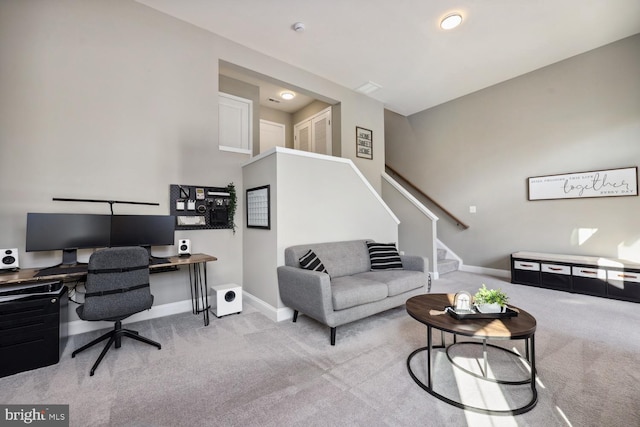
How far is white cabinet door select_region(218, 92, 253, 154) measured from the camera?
4406 mm

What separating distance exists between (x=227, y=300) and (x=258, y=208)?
1183 mm

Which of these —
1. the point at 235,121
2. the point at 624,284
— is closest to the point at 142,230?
the point at 235,121

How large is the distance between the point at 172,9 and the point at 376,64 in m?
2.97

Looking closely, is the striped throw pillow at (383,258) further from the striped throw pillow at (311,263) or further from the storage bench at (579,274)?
the storage bench at (579,274)

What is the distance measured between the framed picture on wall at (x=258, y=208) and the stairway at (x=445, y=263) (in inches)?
142

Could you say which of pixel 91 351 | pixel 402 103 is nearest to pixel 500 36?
pixel 402 103

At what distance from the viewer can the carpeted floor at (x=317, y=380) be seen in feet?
5.29

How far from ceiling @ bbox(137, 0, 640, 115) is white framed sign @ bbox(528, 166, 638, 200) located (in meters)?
1.91

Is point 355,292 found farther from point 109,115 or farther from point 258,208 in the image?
point 109,115

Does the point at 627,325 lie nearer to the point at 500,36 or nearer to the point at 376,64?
the point at 500,36

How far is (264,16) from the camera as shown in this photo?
3.41 m

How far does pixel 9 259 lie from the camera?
247 centimetres

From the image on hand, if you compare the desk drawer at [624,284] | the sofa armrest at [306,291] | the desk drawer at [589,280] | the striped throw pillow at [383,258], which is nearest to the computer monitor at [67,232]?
the sofa armrest at [306,291]

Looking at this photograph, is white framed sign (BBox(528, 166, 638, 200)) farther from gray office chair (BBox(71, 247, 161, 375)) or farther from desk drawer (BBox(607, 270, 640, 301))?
gray office chair (BBox(71, 247, 161, 375))
